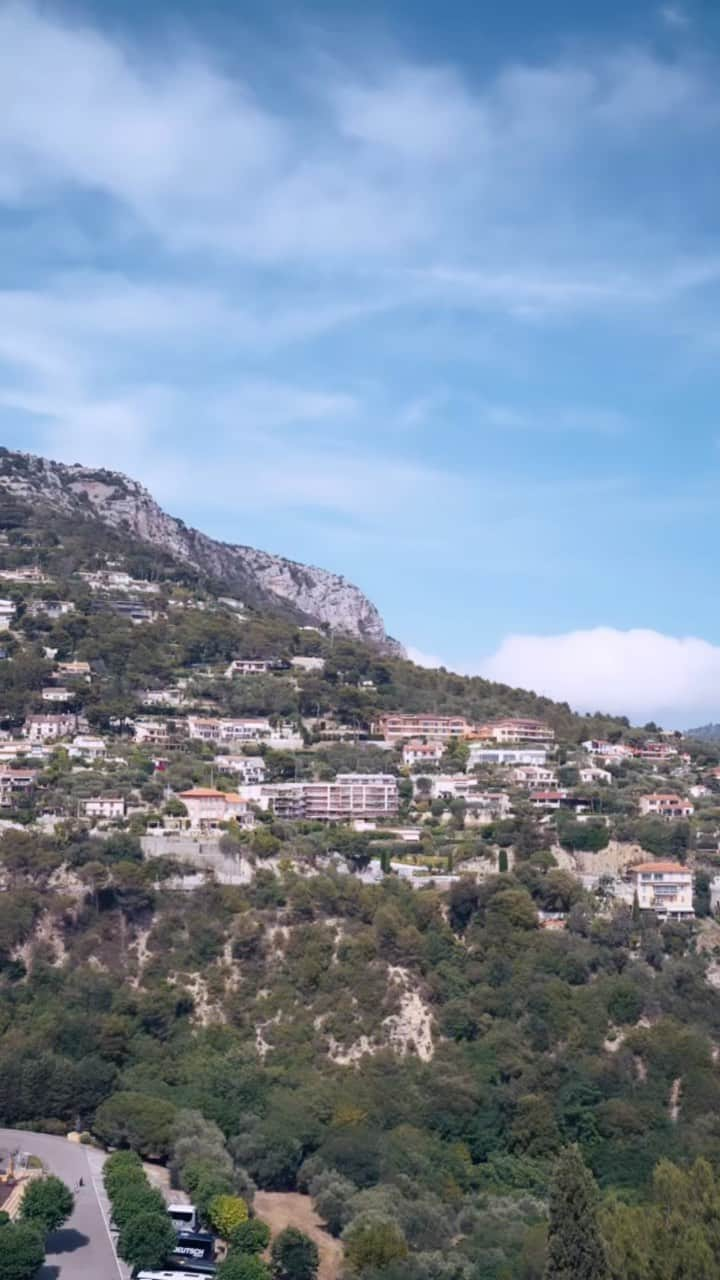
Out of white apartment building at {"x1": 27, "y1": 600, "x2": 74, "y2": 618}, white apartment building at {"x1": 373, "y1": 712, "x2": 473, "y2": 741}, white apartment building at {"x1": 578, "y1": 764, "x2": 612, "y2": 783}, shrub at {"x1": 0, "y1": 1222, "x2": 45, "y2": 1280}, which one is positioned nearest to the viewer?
shrub at {"x1": 0, "y1": 1222, "x2": 45, "y2": 1280}

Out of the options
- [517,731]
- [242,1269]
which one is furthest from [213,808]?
[242,1269]

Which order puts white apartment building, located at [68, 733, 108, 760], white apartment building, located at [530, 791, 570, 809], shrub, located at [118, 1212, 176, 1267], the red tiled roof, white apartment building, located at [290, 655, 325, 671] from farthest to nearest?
white apartment building, located at [290, 655, 325, 671]
white apartment building, located at [68, 733, 108, 760]
white apartment building, located at [530, 791, 570, 809]
the red tiled roof
shrub, located at [118, 1212, 176, 1267]

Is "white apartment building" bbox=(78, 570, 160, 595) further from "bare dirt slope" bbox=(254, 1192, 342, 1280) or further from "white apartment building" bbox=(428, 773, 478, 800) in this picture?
"bare dirt slope" bbox=(254, 1192, 342, 1280)

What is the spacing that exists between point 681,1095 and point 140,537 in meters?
60.4

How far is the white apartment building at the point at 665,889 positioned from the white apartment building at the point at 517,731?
16756 mm

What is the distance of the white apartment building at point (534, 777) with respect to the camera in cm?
5191

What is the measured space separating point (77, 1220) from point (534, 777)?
3021 centimetres

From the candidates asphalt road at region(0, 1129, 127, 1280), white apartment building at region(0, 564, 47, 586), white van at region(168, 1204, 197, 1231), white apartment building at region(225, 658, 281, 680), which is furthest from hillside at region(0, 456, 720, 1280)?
white apartment building at region(0, 564, 47, 586)

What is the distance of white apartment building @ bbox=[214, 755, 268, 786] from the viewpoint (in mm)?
50656

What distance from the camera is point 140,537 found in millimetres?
87312

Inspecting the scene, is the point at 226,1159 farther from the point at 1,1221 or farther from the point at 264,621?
the point at 264,621

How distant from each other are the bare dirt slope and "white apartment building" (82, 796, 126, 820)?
1725cm

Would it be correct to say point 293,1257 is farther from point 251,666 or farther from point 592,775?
point 251,666

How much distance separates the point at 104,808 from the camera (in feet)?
145
